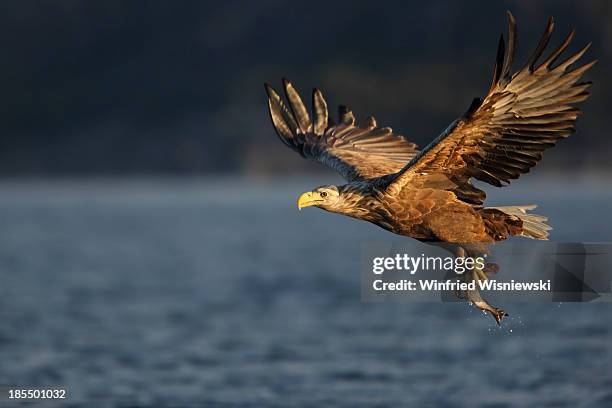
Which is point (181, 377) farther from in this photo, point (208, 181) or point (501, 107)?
point (208, 181)

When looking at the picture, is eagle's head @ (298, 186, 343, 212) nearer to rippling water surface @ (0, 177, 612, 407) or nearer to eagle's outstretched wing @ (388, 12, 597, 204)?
eagle's outstretched wing @ (388, 12, 597, 204)

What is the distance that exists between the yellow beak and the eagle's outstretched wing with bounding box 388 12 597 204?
1.92ft

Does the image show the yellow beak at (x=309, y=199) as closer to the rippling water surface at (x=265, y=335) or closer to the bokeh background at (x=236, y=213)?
the rippling water surface at (x=265, y=335)

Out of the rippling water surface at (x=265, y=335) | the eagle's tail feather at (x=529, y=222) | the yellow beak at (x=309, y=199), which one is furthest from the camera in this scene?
the rippling water surface at (x=265, y=335)

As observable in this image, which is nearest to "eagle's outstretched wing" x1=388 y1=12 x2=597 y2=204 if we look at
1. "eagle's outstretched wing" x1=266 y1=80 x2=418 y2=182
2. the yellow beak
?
the yellow beak

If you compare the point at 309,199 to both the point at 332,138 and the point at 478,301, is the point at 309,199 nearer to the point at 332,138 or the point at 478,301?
the point at 478,301

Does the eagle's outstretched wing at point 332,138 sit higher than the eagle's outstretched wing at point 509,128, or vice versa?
the eagle's outstretched wing at point 332,138

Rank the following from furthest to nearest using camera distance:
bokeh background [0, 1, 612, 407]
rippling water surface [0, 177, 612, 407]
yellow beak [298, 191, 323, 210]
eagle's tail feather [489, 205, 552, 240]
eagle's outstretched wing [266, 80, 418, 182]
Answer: bokeh background [0, 1, 612, 407] < rippling water surface [0, 177, 612, 407] < eagle's outstretched wing [266, 80, 418, 182] < eagle's tail feather [489, 205, 552, 240] < yellow beak [298, 191, 323, 210]

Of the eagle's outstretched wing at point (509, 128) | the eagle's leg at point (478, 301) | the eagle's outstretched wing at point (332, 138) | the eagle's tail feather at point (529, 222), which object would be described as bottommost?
the eagle's leg at point (478, 301)

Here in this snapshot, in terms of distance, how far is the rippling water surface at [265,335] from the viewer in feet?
73.4

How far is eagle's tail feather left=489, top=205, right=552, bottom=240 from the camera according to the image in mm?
11047

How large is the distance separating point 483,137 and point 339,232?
184ft

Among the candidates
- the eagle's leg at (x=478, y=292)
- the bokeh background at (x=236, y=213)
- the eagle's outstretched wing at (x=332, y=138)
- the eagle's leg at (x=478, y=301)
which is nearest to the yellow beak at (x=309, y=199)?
the eagle's leg at (x=478, y=292)

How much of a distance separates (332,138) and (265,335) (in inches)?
626
